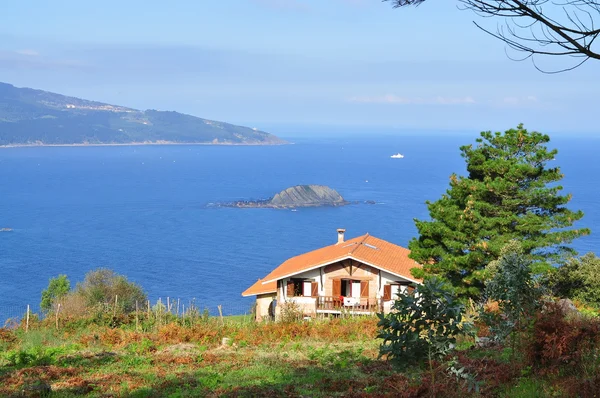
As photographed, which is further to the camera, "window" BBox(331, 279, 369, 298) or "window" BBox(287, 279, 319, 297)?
"window" BBox(287, 279, 319, 297)

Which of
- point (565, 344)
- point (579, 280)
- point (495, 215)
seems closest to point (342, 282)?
point (495, 215)

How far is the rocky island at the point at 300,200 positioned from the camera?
453ft

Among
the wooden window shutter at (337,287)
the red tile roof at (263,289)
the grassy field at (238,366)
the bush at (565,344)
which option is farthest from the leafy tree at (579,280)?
the red tile roof at (263,289)

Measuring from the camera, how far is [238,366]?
13.1 metres

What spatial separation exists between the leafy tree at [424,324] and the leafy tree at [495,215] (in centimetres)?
1868

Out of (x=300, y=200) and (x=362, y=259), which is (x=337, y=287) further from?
(x=300, y=200)

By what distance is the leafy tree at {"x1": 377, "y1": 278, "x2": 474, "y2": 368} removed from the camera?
Answer: 28.4 feet

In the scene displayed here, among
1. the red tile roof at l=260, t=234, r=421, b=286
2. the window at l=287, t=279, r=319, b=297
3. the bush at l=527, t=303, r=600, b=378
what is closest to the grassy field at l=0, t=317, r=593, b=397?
the bush at l=527, t=303, r=600, b=378

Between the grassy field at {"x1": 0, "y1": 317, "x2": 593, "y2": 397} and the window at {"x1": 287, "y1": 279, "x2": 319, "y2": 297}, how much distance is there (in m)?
13.7

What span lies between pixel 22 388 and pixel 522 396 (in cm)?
779

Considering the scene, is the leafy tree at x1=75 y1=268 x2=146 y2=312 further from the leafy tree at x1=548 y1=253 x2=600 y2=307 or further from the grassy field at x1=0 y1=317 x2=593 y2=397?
the leafy tree at x1=548 y1=253 x2=600 y2=307

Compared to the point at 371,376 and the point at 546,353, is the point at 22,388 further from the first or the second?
the point at 546,353

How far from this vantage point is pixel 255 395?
1009 centimetres

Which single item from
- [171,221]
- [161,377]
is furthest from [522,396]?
[171,221]
